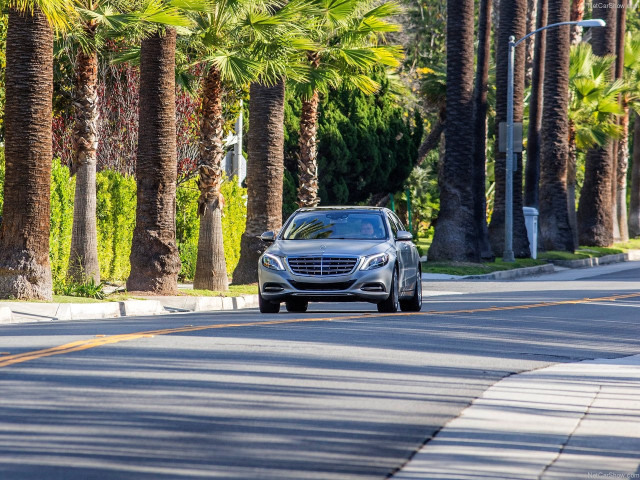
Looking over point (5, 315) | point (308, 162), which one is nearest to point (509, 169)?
point (308, 162)

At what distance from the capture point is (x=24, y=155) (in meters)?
20.8

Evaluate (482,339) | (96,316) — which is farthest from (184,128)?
(482,339)

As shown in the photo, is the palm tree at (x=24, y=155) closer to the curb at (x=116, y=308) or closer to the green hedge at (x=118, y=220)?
the curb at (x=116, y=308)

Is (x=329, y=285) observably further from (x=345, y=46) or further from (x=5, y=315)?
(x=345, y=46)

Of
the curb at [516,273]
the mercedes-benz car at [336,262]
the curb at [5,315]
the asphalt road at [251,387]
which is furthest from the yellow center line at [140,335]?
the curb at [516,273]

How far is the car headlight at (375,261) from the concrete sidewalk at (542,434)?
6.64 m

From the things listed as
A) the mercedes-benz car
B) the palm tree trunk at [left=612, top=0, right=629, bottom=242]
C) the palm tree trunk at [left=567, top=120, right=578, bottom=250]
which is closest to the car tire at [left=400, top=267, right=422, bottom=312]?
the mercedes-benz car

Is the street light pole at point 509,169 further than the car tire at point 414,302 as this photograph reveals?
Yes

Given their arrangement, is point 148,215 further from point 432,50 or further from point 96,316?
point 432,50

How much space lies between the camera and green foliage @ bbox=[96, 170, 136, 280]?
1118 inches

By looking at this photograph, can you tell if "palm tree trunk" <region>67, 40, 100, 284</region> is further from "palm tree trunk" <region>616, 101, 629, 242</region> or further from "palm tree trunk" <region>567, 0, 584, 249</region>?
"palm tree trunk" <region>616, 101, 629, 242</region>

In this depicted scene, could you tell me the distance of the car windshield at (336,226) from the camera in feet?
63.8

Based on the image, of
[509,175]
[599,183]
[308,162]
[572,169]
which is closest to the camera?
[308,162]

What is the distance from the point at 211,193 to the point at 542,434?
758 inches
